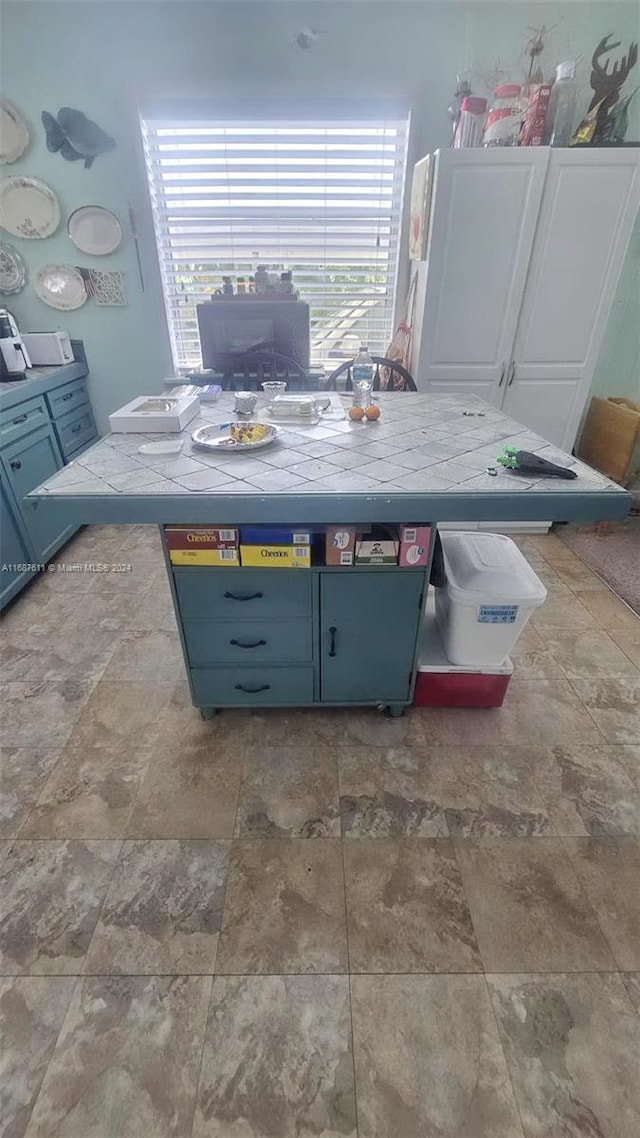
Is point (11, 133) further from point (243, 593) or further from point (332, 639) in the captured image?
point (332, 639)

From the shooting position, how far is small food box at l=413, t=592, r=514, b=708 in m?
1.65

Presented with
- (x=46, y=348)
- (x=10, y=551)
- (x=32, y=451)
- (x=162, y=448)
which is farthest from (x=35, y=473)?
(x=162, y=448)

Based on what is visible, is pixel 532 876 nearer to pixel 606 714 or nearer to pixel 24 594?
pixel 606 714

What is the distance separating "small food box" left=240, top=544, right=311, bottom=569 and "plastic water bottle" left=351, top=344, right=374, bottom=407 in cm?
79

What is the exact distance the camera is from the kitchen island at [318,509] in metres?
1.17

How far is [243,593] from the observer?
4.65 feet

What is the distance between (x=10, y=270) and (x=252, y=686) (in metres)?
2.95

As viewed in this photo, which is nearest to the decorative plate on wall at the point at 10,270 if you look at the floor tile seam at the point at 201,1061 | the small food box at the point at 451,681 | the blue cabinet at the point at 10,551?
the blue cabinet at the point at 10,551

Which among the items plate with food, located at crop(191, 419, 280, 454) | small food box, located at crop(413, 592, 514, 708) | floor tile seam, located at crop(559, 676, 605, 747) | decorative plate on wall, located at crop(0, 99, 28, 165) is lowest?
floor tile seam, located at crop(559, 676, 605, 747)

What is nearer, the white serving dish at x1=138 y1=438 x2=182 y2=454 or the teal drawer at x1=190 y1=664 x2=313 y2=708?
the white serving dish at x1=138 y1=438 x2=182 y2=454

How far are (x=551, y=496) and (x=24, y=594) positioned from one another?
240 cm

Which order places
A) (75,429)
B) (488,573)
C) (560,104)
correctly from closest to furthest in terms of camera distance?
(488,573) → (560,104) → (75,429)

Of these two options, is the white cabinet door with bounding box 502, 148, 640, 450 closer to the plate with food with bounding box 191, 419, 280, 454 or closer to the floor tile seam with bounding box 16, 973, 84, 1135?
the plate with food with bounding box 191, 419, 280, 454

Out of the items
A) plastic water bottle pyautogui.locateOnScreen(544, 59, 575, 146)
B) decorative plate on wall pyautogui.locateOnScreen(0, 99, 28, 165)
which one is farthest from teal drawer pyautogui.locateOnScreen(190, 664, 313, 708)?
decorative plate on wall pyautogui.locateOnScreen(0, 99, 28, 165)
